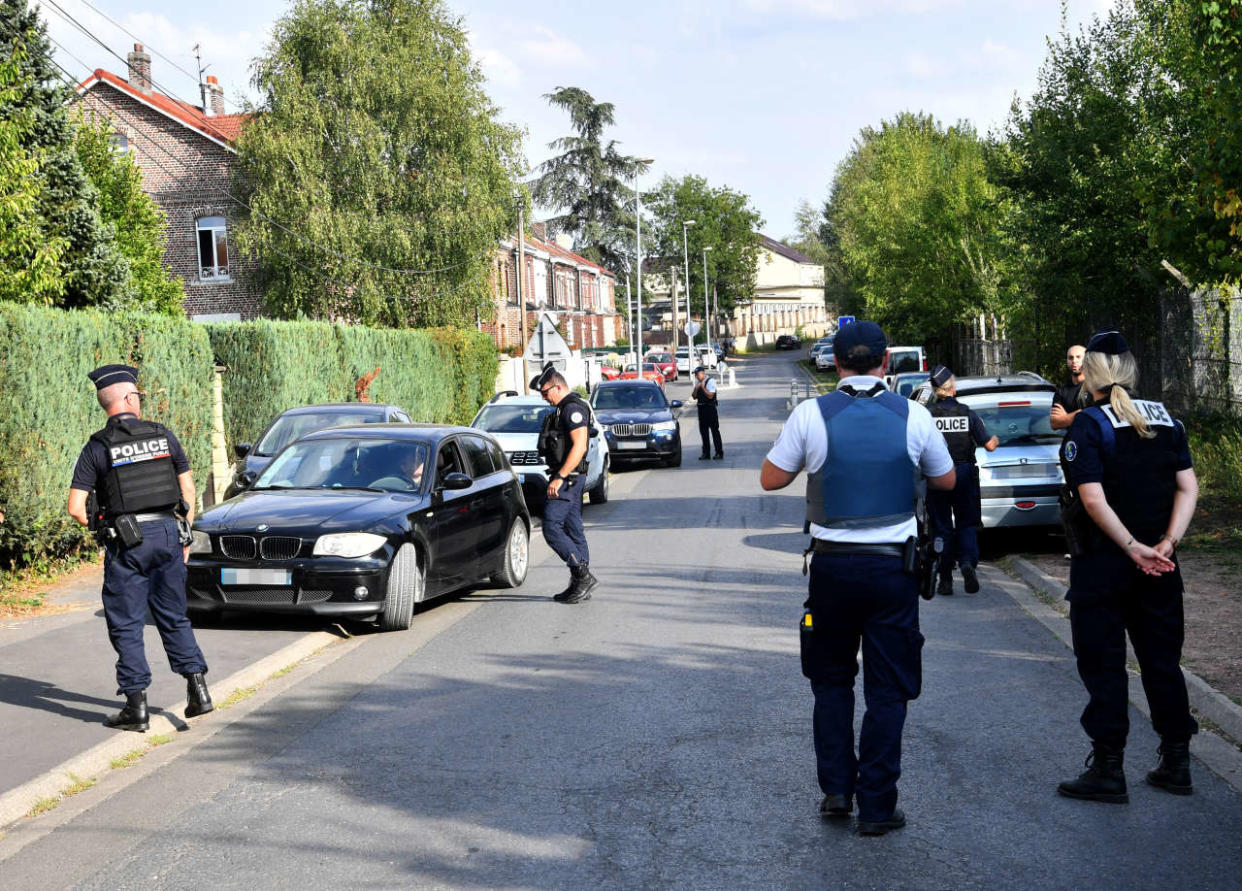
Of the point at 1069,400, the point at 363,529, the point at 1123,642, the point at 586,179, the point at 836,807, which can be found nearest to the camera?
the point at 836,807

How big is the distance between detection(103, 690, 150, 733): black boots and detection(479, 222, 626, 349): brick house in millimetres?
51524

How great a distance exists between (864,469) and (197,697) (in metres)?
4.20

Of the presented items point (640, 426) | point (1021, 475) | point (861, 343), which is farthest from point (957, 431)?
point (640, 426)

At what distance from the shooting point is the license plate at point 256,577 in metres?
9.46

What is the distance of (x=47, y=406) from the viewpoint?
12.4m

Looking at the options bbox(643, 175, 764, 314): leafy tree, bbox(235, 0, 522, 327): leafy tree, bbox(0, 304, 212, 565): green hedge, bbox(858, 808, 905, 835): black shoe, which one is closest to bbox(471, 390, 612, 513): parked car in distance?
bbox(0, 304, 212, 565): green hedge

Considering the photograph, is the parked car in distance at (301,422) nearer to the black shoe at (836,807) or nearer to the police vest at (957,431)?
the police vest at (957,431)

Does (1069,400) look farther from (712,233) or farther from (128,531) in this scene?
(712,233)

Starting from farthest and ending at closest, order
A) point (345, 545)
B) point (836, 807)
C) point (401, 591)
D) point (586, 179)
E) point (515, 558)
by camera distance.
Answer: point (586, 179), point (515, 558), point (401, 591), point (345, 545), point (836, 807)

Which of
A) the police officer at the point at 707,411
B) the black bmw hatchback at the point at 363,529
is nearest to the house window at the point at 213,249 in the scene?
the police officer at the point at 707,411

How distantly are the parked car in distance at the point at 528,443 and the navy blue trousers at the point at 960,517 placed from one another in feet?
24.7

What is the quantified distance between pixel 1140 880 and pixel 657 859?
1.68 meters

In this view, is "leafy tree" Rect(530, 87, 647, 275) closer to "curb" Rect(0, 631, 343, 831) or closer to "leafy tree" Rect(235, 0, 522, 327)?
"leafy tree" Rect(235, 0, 522, 327)

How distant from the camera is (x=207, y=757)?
6.53 meters
